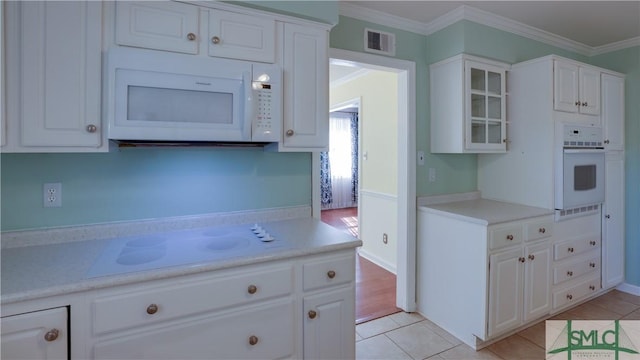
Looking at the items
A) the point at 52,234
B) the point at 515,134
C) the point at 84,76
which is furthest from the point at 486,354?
the point at 84,76

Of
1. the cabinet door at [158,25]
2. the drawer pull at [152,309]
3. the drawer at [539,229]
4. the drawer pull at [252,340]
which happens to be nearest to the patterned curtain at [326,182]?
the drawer at [539,229]

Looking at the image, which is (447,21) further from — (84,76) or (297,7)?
(84,76)

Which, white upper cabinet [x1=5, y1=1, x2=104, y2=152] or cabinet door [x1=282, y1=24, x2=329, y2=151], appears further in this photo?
cabinet door [x1=282, y1=24, x2=329, y2=151]

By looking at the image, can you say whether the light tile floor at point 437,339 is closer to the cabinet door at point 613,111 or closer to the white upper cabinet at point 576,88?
the cabinet door at point 613,111

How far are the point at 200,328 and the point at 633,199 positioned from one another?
3.88 meters

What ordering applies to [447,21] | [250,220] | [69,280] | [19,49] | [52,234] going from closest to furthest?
[69,280] < [19,49] < [52,234] < [250,220] < [447,21]

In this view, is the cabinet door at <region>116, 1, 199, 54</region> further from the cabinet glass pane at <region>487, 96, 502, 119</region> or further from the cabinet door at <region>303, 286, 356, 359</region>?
the cabinet glass pane at <region>487, 96, 502, 119</region>

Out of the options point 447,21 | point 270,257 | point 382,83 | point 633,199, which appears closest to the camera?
point 270,257

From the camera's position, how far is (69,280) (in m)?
1.18

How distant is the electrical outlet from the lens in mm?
1600

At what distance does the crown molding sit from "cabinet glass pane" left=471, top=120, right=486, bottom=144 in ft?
2.58

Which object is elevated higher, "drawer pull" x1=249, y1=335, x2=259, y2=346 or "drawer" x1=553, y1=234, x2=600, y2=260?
"drawer" x1=553, y1=234, x2=600, y2=260

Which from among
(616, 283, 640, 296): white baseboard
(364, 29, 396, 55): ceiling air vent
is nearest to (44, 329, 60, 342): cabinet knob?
(364, 29, 396, 55): ceiling air vent

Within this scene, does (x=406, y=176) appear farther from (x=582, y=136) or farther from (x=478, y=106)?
(x=582, y=136)
